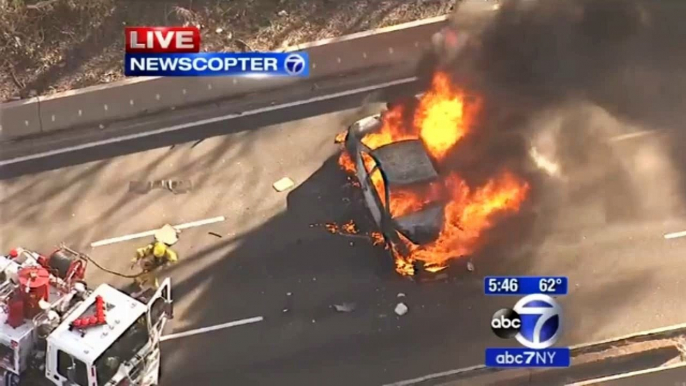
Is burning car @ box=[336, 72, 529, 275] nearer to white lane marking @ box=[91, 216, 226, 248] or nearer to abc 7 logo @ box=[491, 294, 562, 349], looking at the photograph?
abc 7 logo @ box=[491, 294, 562, 349]

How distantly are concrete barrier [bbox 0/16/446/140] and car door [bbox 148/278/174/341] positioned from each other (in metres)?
6.04

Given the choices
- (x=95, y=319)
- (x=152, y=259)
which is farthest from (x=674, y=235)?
(x=95, y=319)

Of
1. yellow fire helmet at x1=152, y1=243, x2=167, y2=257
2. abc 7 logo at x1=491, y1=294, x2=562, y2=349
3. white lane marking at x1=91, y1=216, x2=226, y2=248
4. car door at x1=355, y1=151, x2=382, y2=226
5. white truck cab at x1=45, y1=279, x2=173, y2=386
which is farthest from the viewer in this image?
white lane marking at x1=91, y1=216, x2=226, y2=248

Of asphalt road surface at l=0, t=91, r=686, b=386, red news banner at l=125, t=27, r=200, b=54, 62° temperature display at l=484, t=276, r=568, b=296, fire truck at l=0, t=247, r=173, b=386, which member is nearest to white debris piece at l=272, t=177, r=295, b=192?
asphalt road surface at l=0, t=91, r=686, b=386

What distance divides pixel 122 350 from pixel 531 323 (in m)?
7.87

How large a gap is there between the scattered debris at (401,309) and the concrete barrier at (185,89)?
642cm

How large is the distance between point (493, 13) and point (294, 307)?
819 centimetres

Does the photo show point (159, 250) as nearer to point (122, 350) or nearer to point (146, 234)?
point (146, 234)

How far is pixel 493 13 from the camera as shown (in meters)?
21.1

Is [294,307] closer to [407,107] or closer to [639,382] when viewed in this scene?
[407,107]

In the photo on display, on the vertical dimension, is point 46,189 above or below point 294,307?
above

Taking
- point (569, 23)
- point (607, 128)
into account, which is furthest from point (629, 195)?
point (569, 23)

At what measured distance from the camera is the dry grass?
2141 cm

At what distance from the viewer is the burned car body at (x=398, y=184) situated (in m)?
18.2
